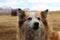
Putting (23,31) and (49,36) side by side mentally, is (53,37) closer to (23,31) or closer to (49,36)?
(49,36)

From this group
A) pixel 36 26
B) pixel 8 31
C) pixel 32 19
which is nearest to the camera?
pixel 36 26

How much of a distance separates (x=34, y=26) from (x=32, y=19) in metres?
0.20

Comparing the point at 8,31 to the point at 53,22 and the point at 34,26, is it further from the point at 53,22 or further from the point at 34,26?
the point at 34,26

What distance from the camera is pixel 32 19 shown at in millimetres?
5723

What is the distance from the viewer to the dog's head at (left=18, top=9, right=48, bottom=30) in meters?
5.63

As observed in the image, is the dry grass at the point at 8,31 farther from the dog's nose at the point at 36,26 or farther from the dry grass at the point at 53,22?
the dog's nose at the point at 36,26

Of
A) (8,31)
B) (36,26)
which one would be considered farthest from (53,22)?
(36,26)

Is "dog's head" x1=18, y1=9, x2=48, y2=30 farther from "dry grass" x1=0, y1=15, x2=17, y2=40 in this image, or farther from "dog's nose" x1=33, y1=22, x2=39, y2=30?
"dry grass" x1=0, y1=15, x2=17, y2=40

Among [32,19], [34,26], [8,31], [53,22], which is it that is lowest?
[8,31]

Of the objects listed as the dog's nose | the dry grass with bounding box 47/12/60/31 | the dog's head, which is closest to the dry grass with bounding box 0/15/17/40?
the dry grass with bounding box 47/12/60/31

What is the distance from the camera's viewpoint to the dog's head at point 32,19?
5628mm

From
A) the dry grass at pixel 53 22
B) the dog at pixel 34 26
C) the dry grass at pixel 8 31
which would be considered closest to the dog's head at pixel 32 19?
the dog at pixel 34 26

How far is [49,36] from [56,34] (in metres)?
0.27

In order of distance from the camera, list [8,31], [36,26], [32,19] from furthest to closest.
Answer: [8,31]
[32,19]
[36,26]
